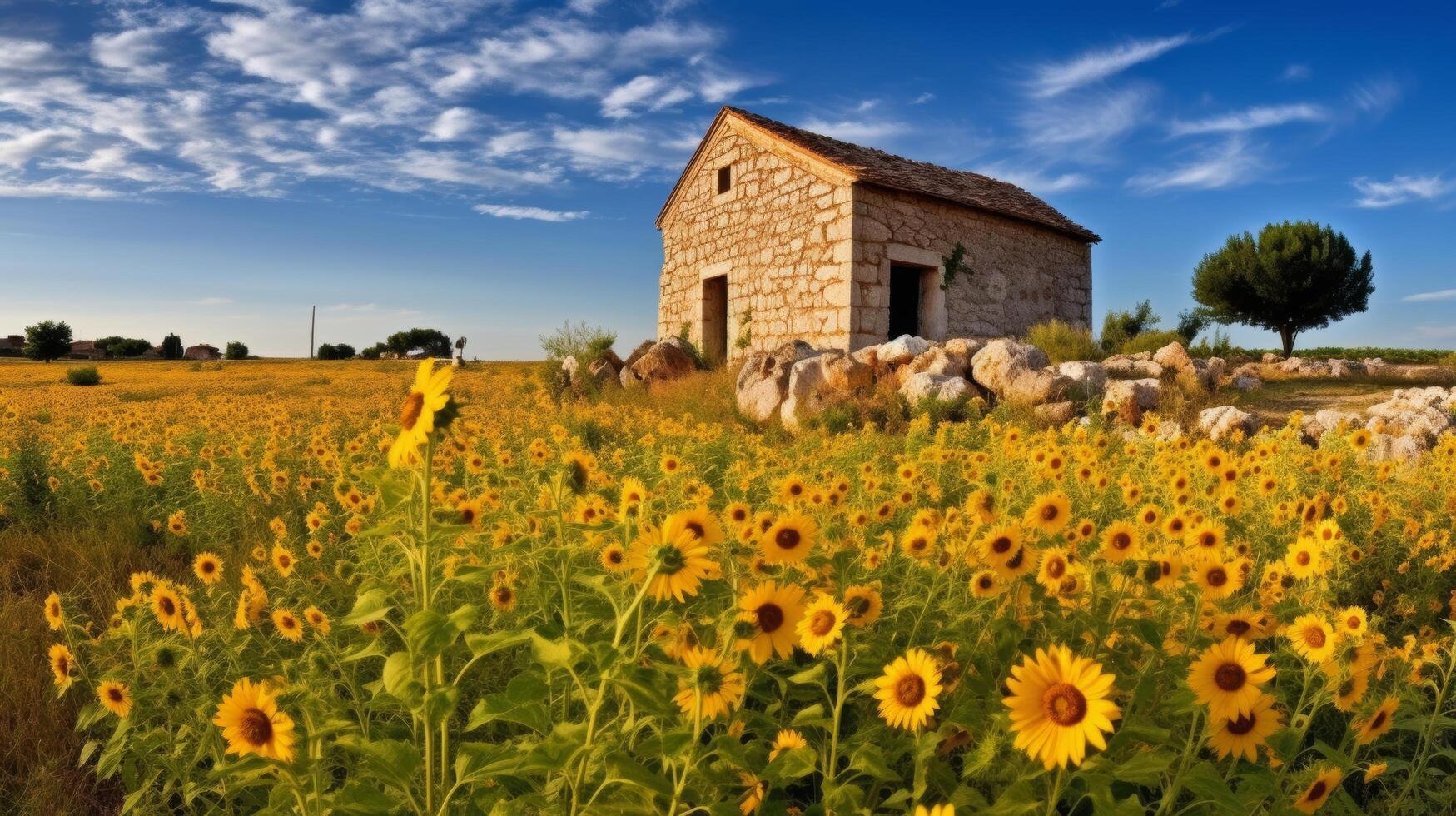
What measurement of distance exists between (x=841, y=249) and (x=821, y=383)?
3843 mm

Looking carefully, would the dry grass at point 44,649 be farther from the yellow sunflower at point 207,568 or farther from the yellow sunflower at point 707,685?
the yellow sunflower at point 707,685

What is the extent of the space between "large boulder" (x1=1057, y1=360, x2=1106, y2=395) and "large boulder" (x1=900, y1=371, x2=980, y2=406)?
1.09 meters

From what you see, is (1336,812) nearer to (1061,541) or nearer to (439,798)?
(1061,541)

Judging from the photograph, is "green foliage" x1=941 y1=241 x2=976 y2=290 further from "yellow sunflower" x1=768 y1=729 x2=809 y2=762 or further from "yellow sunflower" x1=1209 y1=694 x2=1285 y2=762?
"yellow sunflower" x1=768 y1=729 x2=809 y2=762

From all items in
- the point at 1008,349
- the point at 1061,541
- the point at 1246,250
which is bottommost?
the point at 1061,541

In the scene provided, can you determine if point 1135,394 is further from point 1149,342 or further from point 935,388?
point 1149,342

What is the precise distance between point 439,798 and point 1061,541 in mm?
1939

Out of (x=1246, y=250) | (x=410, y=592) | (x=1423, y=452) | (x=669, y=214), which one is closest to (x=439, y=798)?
(x=410, y=592)

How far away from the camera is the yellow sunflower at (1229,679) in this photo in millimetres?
1443

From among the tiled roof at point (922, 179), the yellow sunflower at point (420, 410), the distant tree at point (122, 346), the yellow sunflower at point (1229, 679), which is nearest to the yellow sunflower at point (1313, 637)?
the yellow sunflower at point (1229, 679)

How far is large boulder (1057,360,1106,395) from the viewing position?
374 inches

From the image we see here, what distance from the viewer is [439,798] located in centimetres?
153

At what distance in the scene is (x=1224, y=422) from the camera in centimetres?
777

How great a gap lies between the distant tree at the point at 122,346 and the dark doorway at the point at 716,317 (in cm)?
5221
